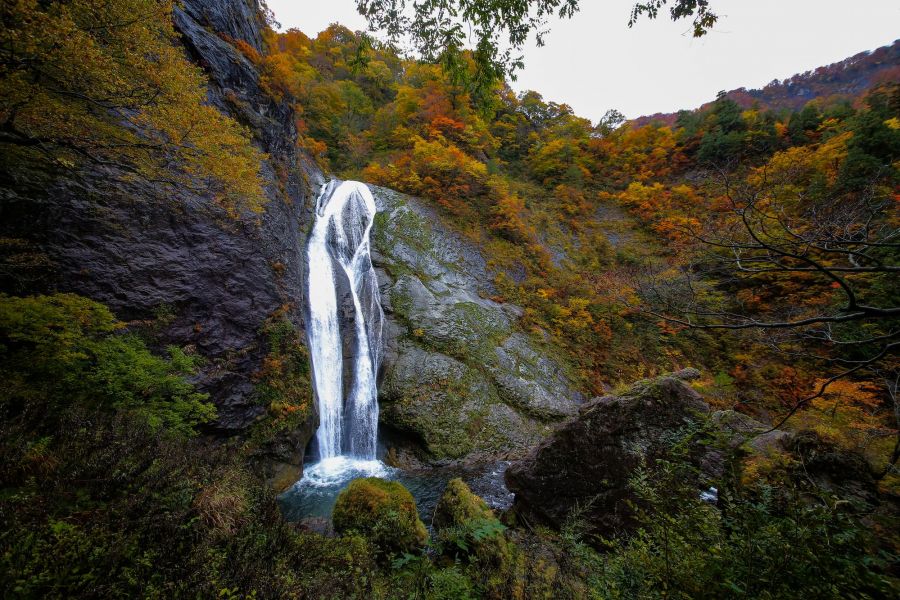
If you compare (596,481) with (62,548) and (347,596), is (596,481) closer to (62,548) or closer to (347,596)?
(347,596)

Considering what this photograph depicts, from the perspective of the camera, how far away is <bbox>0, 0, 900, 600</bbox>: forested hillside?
8.02ft

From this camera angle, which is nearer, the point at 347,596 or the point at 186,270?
the point at 347,596

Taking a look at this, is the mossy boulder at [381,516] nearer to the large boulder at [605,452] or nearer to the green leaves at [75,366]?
the large boulder at [605,452]

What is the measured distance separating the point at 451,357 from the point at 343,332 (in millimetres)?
3916

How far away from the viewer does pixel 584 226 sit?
790 inches

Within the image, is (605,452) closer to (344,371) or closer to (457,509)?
(457,509)

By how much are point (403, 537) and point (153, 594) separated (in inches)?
135

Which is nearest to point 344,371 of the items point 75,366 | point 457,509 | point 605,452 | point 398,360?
point 398,360

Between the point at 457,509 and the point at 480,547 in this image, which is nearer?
the point at 480,547

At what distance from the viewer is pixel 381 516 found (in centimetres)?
512

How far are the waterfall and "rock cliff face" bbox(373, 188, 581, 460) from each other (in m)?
0.55

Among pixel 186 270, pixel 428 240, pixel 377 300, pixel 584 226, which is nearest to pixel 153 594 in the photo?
pixel 186 270

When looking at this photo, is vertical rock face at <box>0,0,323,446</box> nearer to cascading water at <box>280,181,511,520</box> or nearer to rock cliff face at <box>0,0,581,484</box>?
rock cliff face at <box>0,0,581,484</box>

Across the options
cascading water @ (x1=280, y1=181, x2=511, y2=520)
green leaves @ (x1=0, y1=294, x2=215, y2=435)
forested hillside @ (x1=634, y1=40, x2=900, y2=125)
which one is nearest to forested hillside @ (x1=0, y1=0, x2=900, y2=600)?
green leaves @ (x1=0, y1=294, x2=215, y2=435)
